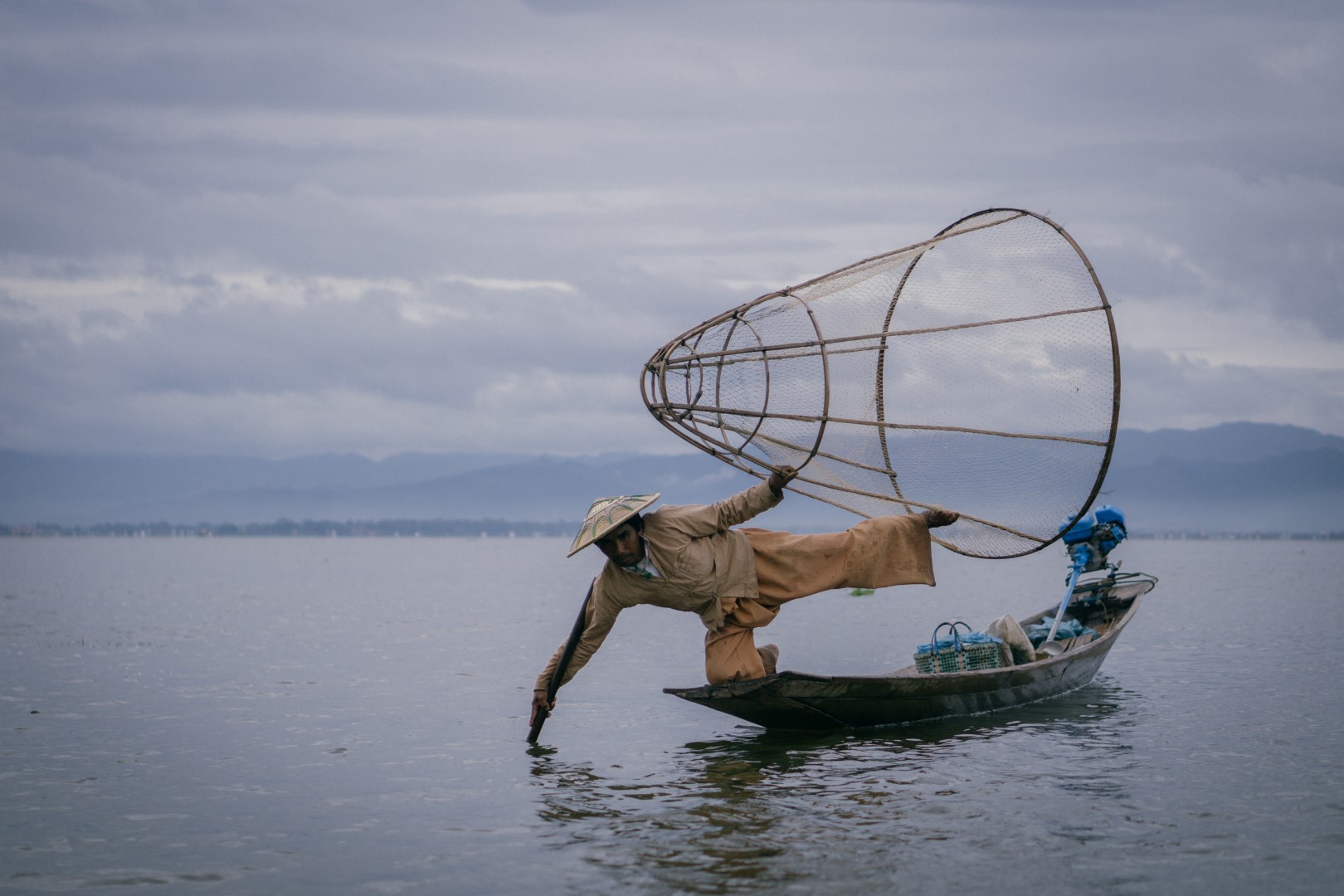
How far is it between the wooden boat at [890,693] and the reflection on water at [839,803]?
22cm

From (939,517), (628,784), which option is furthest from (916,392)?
(628,784)

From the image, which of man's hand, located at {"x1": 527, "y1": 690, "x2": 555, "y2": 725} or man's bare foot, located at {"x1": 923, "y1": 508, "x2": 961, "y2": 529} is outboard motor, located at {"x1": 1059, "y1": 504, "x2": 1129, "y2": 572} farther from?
man's hand, located at {"x1": 527, "y1": 690, "x2": 555, "y2": 725}

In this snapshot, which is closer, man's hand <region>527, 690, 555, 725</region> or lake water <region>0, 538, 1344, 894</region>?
lake water <region>0, 538, 1344, 894</region>

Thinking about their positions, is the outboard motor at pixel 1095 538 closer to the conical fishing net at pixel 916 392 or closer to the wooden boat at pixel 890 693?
the wooden boat at pixel 890 693

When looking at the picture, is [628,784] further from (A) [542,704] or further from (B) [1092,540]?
(B) [1092,540]

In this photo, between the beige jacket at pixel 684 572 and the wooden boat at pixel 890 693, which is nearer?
the beige jacket at pixel 684 572

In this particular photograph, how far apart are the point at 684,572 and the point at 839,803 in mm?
2059

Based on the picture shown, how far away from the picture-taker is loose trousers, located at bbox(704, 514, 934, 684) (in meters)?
9.17

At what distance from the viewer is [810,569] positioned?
9.45 meters

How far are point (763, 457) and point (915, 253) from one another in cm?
204

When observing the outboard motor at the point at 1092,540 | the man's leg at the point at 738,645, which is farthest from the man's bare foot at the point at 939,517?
the outboard motor at the point at 1092,540

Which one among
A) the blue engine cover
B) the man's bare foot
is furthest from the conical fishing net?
the blue engine cover

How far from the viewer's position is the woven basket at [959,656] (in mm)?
11805

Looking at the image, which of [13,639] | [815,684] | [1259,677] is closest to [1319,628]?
[1259,677]
